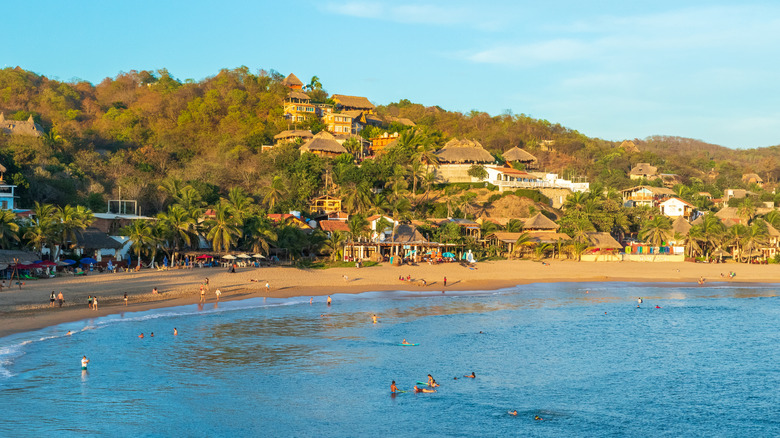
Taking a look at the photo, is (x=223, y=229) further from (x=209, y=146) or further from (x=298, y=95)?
(x=298, y=95)

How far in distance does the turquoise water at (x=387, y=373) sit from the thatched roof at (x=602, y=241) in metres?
24.1

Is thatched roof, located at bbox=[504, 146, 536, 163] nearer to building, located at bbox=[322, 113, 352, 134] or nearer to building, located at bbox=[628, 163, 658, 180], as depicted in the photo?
building, located at bbox=[628, 163, 658, 180]

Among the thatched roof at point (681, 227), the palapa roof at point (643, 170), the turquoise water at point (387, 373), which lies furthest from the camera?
the palapa roof at point (643, 170)

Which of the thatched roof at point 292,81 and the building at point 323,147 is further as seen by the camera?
the thatched roof at point 292,81

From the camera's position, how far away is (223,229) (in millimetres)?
47344

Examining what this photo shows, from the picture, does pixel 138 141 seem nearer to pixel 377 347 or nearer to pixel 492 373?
pixel 377 347

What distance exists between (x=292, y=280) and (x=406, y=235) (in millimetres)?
13385

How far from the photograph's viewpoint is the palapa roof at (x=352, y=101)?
10146cm

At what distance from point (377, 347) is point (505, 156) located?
2585 inches

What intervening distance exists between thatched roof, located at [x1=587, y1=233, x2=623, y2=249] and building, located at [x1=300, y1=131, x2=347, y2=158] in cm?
3262

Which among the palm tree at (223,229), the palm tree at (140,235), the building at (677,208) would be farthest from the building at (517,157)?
the palm tree at (140,235)

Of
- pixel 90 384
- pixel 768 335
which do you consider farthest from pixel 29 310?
pixel 768 335

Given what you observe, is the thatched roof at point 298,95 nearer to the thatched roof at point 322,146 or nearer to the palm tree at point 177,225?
the thatched roof at point 322,146

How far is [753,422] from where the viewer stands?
20.7 metres
